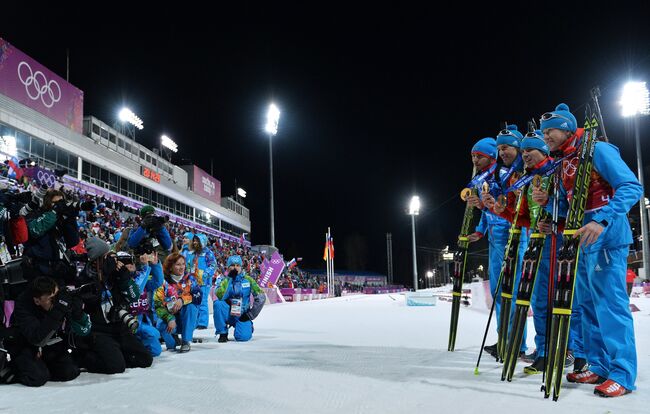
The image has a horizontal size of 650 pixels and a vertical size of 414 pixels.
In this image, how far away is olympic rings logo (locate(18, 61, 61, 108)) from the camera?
936 inches

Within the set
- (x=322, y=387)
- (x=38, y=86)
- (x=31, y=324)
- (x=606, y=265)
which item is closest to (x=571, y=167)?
(x=606, y=265)

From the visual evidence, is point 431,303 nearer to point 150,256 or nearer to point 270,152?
point 150,256

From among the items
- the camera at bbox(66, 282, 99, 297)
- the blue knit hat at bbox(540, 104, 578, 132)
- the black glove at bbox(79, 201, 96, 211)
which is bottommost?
the camera at bbox(66, 282, 99, 297)

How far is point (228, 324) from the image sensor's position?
26.2 ft

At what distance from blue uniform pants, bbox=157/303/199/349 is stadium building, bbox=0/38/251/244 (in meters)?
9.17

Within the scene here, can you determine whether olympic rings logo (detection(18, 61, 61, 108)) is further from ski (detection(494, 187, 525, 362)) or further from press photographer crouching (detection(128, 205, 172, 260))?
ski (detection(494, 187, 525, 362))

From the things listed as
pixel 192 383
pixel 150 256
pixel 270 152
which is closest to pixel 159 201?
pixel 270 152

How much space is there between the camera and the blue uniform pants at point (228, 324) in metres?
7.76

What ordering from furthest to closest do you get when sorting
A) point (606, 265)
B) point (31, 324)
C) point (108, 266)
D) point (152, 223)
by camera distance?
1. point (152, 223)
2. point (108, 266)
3. point (31, 324)
4. point (606, 265)

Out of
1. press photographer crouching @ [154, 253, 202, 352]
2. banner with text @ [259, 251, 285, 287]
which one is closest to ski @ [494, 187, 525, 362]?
press photographer crouching @ [154, 253, 202, 352]

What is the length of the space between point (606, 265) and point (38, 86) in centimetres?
2747

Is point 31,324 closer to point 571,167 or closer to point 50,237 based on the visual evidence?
point 50,237

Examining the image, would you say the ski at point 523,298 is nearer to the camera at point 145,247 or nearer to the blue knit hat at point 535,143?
the blue knit hat at point 535,143

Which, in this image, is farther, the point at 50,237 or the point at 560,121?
the point at 50,237
